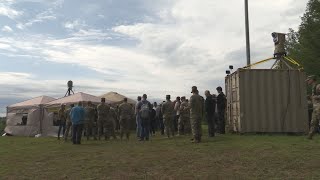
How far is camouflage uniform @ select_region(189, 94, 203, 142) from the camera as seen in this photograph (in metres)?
14.2

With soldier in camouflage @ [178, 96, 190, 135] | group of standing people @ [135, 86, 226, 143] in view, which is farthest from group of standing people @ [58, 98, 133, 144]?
soldier in camouflage @ [178, 96, 190, 135]

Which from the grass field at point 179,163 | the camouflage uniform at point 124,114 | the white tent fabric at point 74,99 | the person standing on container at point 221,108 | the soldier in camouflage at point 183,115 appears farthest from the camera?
the white tent fabric at point 74,99

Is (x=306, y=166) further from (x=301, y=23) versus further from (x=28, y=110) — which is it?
(x=301, y=23)

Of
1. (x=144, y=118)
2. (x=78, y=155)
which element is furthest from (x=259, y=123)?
(x=78, y=155)

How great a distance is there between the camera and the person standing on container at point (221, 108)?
1755cm

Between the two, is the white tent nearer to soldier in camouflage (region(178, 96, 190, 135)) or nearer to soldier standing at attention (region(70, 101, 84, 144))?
soldier standing at attention (region(70, 101, 84, 144))

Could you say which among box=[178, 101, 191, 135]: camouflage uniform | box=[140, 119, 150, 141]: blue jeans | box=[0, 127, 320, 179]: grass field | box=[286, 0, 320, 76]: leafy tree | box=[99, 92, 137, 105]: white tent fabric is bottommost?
box=[0, 127, 320, 179]: grass field

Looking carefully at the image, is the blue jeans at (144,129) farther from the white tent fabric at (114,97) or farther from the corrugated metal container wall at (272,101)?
the white tent fabric at (114,97)

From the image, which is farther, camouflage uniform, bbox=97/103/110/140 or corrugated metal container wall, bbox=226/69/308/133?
camouflage uniform, bbox=97/103/110/140

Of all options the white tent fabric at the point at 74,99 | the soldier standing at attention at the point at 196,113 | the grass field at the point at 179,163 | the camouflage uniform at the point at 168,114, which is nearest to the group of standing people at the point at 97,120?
the camouflage uniform at the point at 168,114

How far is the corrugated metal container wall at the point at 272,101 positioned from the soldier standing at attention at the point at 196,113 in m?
3.15

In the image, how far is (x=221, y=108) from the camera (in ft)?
58.5

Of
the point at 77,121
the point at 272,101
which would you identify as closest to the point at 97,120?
the point at 77,121

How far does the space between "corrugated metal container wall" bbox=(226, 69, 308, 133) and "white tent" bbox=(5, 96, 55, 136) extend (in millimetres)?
13386
